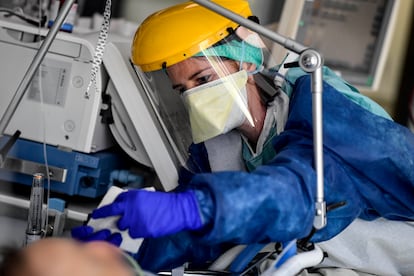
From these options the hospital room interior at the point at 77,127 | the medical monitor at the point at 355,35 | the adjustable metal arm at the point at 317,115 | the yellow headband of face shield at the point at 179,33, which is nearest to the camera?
the adjustable metal arm at the point at 317,115

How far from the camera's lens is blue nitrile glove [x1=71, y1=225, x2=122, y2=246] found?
1.09 m

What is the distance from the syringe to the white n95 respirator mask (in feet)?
1.26

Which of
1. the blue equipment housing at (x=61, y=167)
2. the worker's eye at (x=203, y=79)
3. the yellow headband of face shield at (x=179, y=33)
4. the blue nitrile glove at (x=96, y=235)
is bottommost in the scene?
the blue equipment housing at (x=61, y=167)

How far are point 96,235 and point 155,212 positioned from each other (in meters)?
0.18

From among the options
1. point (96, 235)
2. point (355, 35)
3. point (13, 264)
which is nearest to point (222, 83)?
point (96, 235)

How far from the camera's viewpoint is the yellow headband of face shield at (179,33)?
4.36 feet

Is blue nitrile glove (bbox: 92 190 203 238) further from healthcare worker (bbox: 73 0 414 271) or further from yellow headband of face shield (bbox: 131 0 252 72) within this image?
yellow headband of face shield (bbox: 131 0 252 72)

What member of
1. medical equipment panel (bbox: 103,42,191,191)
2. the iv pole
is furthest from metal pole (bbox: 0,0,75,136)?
medical equipment panel (bbox: 103,42,191,191)

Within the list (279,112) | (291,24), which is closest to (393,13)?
(291,24)

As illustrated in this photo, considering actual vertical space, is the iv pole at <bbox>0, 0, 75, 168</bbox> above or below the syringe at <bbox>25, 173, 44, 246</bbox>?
above

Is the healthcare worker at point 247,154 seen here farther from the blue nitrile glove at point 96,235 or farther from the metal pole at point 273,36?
the metal pole at point 273,36

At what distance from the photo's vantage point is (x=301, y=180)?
1079 mm

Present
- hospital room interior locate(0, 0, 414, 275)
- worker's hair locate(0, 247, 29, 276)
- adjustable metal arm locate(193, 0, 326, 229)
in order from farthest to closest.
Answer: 1. hospital room interior locate(0, 0, 414, 275)
2. adjustable metal arm locate(193, 0, 326, 229)
3. worker's hair locate(0, 247, 29, 276)

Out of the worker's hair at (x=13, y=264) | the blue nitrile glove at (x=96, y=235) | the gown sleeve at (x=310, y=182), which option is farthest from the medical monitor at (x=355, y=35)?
the worker's hair at (x=13, y=264)
